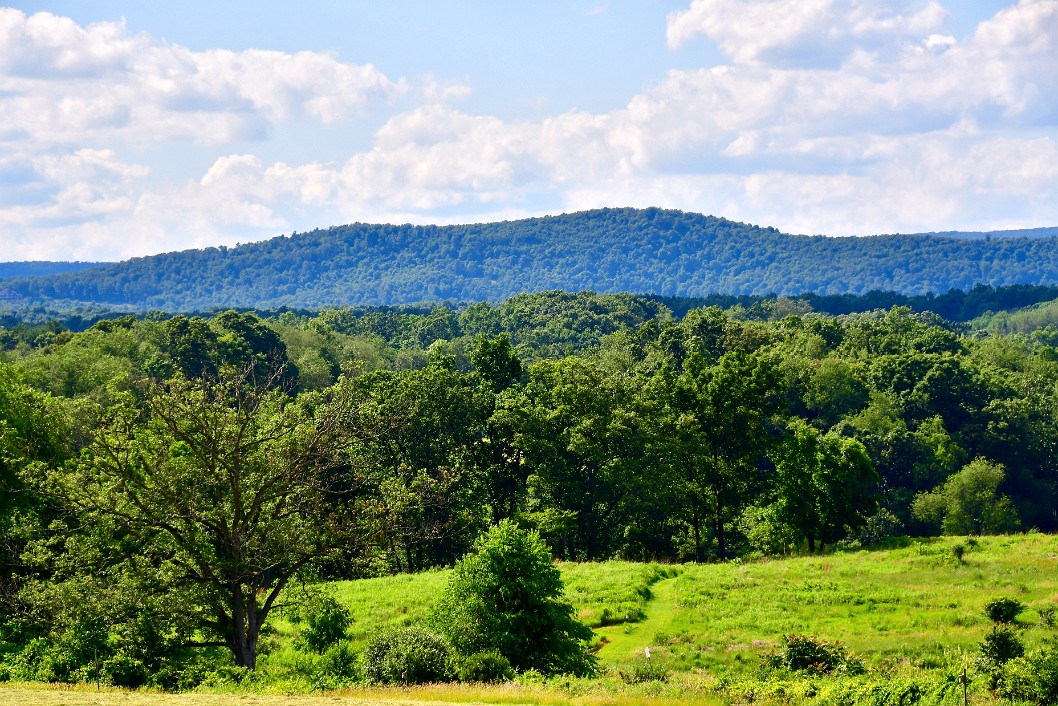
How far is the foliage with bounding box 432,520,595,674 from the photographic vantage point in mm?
28531

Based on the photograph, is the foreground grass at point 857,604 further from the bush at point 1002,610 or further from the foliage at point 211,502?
the foliage at point 211,502

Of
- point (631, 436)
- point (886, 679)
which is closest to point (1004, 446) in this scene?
point (631, 436)

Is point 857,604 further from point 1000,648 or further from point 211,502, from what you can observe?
point 211,502

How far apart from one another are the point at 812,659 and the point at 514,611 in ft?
32.4

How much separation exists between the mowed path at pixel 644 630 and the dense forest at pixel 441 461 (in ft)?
29.9

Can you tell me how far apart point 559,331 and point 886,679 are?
162m

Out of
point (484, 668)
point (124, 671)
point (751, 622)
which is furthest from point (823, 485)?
point (124, 671)

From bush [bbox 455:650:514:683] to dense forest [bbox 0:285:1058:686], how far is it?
521 cm

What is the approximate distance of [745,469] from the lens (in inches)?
2293

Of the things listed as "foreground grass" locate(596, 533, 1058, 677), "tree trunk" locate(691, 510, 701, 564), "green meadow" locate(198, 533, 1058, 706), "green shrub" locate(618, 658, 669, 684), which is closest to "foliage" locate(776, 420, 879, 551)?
"tree trunk" locate(691, 510, 701, 564)

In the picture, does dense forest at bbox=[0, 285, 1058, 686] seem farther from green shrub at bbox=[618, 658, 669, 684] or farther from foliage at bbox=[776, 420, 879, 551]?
green shrub at bbox=[618, 658, 669, 684]

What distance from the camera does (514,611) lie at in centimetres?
2891

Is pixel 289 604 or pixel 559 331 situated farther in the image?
pixel 559 331

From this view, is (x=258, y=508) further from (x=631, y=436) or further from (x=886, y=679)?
(x=631, y=436)
